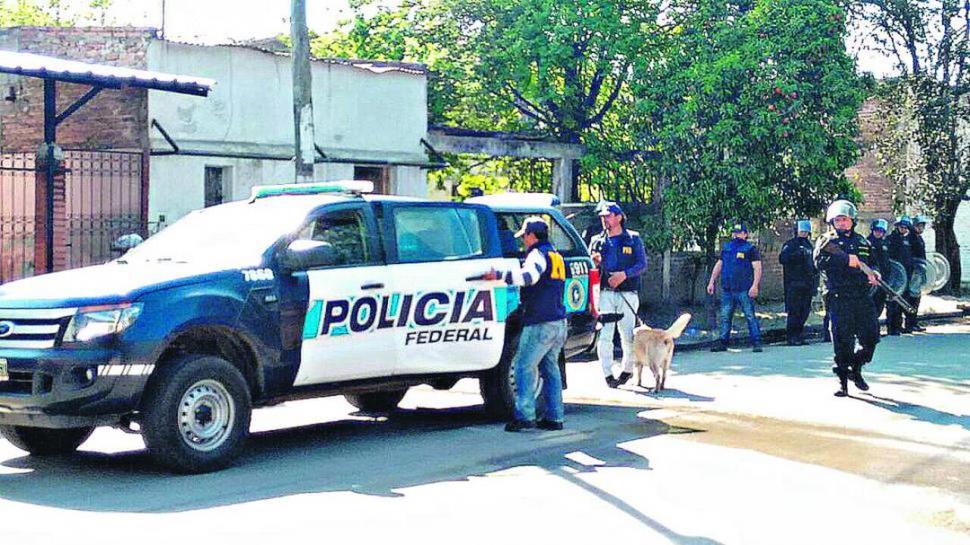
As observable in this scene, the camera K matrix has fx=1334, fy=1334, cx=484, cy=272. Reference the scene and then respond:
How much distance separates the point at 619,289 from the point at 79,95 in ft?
29.9

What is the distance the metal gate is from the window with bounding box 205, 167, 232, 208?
4.96 feet

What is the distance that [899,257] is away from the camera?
2086 cm

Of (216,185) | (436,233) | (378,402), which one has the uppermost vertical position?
(216,185)

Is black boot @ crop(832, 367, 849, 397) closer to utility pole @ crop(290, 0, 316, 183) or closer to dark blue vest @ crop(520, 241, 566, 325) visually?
dark blue vest @ crop(520, 241, 566, 325)

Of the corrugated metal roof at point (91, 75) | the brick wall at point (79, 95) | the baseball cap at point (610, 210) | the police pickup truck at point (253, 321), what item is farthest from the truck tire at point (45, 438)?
the brick wall at point (79, 95)

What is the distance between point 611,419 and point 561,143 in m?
13.1

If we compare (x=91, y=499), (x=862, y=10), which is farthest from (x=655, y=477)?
(x=862, y=10)

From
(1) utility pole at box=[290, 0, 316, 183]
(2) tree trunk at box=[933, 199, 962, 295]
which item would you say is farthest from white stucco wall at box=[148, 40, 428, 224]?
(2) tree trunk at box=[933, 199, 962, 295]

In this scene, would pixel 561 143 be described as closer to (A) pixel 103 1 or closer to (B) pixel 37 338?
(B) pixel 37 338

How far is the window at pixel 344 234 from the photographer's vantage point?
9664mm

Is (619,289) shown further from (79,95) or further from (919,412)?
(79,95)

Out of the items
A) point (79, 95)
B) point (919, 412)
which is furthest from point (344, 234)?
point (79, 95)

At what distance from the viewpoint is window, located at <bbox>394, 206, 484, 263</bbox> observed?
1016cm

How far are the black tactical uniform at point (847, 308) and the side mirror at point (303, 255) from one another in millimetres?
5499
